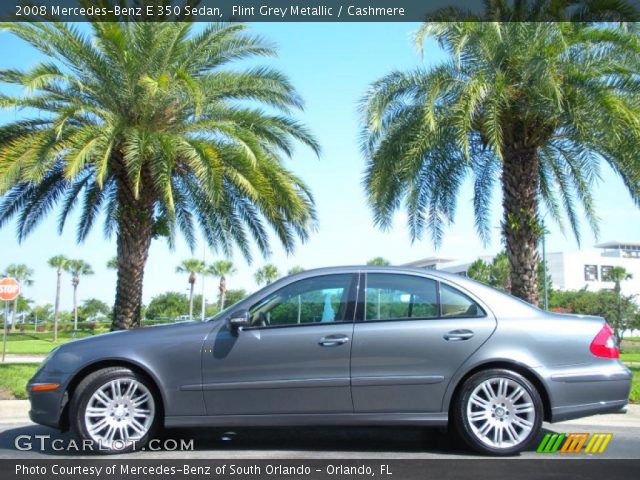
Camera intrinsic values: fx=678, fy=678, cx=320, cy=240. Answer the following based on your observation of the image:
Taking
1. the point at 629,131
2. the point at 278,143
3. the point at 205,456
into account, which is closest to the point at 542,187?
the point at 629,131

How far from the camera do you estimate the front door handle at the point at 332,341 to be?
5.61 metres

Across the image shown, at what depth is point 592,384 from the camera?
5.62 meters

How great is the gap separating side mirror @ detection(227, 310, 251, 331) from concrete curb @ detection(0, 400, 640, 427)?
3.46 meters

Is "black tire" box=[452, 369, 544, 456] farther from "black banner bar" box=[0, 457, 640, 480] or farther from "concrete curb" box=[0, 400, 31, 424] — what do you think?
"concrete curb" box=[0, 400, 31, 424]

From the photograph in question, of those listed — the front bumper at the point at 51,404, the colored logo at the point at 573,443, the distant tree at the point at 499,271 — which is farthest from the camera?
the distant tree at the point at 499,271

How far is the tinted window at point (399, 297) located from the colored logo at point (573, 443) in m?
1.57

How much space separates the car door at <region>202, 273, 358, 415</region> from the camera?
5547 millimetres

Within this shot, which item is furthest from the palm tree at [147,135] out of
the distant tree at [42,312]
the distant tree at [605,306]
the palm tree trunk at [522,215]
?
the distant tree at [42,312]

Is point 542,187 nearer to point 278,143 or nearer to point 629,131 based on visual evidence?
point 629,131

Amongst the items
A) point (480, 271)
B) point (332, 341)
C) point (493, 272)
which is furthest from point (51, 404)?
point (493, 272)

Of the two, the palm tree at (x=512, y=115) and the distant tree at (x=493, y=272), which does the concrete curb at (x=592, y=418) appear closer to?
the palm tree at (x=512, y=115)

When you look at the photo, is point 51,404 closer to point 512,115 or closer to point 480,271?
point 512,115

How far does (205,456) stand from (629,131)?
30.9ft

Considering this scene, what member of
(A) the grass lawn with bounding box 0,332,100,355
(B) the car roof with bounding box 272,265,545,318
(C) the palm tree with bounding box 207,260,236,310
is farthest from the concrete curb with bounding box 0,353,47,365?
(C) the palm tree with bounding box 207,260,236,310
